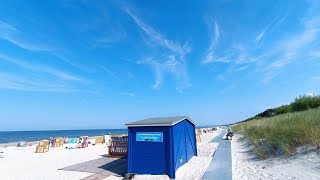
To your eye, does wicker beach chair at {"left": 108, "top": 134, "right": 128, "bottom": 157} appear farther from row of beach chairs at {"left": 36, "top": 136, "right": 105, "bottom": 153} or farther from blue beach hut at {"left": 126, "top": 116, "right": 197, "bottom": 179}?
row of beach chairs at {"left": 36, "top": 136, "right": 105, "bottom": 153}

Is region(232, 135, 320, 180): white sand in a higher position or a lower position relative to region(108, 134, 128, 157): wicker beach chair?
lower

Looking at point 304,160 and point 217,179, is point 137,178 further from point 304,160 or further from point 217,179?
point 304,160

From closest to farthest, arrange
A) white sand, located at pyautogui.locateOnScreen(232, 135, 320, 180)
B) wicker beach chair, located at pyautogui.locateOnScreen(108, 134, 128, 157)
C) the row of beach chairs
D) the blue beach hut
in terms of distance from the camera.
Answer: white sand, located at pyautogui.locateOnScreen(232, 135, 320, 180), the blue beach hut, wicker beach chair, located at pyautogui.locateOnScreen(108, 134, 128, 157), the row of beach chairs

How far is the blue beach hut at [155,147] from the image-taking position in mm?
9055

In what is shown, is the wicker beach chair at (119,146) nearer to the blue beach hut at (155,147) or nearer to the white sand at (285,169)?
the blue beach hut at (155,147)

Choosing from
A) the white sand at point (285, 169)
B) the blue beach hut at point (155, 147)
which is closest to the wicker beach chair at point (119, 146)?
the blue beach hut at point (155, 147)

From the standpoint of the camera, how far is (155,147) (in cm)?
930

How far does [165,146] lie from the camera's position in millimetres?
9141

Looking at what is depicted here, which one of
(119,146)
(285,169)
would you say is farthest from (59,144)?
(285,169)

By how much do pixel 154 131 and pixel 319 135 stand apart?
6.02 metres

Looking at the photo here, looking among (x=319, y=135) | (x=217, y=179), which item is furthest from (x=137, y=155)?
(x=319, y=135)

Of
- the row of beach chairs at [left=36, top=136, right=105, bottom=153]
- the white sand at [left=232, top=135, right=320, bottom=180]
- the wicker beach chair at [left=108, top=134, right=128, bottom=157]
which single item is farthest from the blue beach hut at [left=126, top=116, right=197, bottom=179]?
the row of beach chairs at [left=36, top=136, right=105, bottom=153]

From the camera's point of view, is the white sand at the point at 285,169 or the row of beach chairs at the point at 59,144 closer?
the white sand at the point at 285,169

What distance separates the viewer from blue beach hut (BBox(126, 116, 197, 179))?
9055mm
